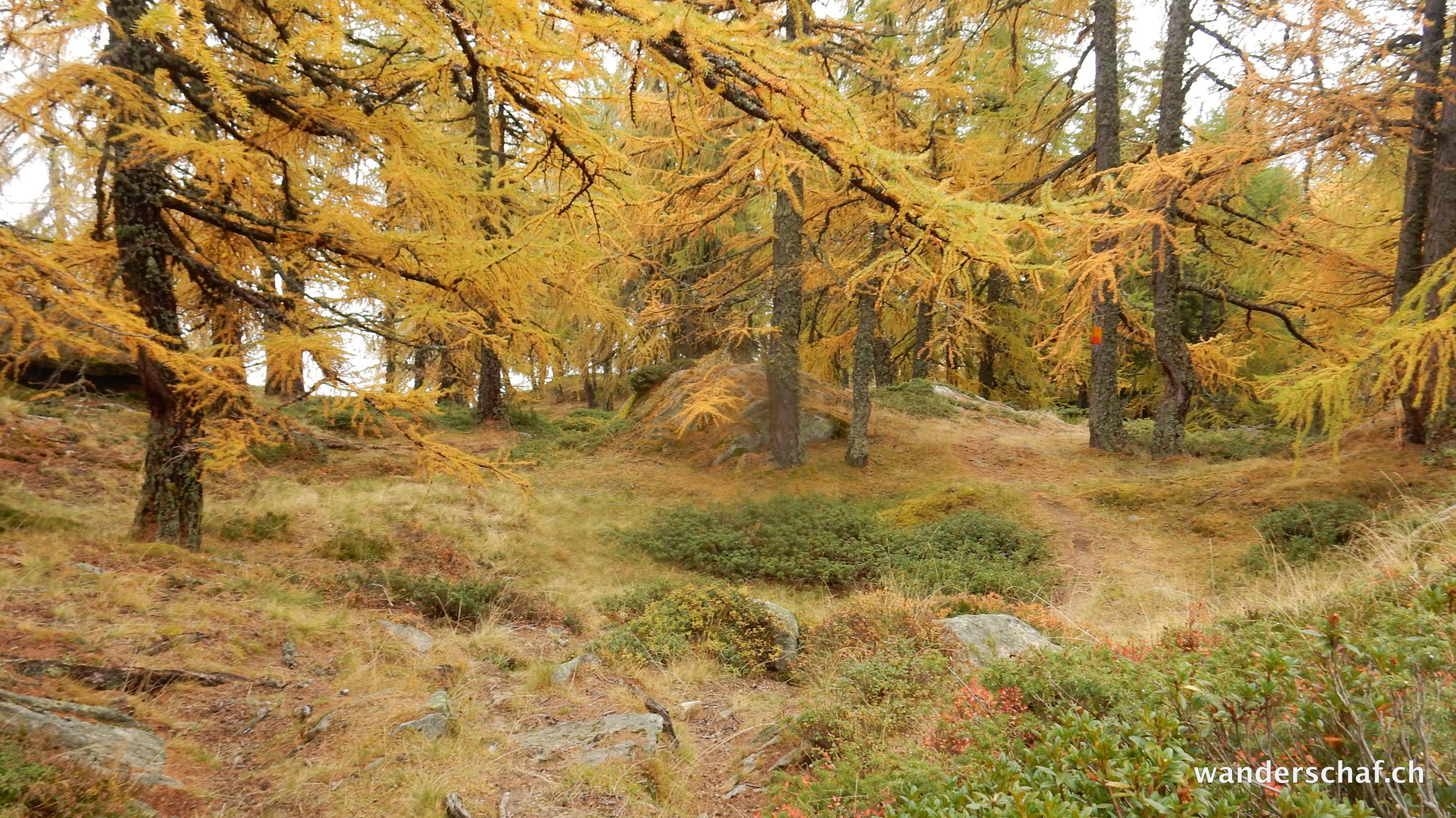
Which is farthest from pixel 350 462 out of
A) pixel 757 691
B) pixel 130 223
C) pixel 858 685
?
pixel 858 685

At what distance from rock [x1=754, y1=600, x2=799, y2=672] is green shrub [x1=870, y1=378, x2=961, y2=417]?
9720mm

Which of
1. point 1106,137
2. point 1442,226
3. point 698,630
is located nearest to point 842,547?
point 698,630

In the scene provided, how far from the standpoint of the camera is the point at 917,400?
16.4 meters

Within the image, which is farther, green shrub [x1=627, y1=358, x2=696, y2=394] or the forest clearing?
green shrub [x1=627, y1=358, x2=696, y2=394]

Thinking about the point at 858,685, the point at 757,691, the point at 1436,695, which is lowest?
the point at 757,691

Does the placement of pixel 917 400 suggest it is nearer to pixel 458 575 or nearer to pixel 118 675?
pixel 458 575

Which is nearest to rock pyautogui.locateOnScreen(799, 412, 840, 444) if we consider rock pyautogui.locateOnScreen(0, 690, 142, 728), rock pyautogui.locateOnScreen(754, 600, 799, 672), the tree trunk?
the tree trunk

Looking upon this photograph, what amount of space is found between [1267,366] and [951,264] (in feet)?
62.1

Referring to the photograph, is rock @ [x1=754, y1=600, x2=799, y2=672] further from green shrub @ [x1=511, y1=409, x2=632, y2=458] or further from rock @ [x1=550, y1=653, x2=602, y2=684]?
green shrub @ [x1=511, y1=409, x2=632, y2=458]

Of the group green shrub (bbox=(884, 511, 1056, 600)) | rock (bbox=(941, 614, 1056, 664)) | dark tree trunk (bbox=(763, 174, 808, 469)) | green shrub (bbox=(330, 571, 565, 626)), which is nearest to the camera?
rock (bbox=(941, 614, 1056, 664))

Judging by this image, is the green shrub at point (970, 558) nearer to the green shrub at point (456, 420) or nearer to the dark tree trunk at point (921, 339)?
the dark tree trunk at point (921, 339)

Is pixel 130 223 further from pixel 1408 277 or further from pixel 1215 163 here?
pixel 1408 277

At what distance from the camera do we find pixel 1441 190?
25.9ft

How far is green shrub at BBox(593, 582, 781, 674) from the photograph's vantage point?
6410 mm
